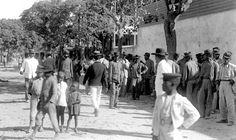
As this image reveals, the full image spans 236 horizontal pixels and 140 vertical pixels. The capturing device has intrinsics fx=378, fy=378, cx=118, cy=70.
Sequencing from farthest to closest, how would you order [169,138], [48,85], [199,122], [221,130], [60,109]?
[199,122] → [221,130] → [60,109] → [48,85] → [169,138]

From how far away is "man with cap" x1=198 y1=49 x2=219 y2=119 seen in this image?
395 inches

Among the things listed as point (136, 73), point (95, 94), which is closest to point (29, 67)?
point (95, 94)

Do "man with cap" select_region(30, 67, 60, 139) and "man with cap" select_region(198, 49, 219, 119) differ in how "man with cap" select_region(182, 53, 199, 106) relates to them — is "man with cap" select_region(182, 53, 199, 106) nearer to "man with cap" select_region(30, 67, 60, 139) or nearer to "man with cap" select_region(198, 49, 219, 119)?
"man with cap" select_region(198, 49, 219, 119)

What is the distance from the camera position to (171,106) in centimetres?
452

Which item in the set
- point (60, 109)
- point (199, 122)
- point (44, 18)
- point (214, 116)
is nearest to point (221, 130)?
point (199, 122)

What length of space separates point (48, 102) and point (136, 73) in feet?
24.9

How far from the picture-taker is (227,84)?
30.7 feet

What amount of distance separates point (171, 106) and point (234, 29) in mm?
10810

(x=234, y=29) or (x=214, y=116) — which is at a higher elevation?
(x=234, y=29)

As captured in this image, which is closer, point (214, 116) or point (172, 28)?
point (214, 116)

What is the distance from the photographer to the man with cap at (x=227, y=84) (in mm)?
9195

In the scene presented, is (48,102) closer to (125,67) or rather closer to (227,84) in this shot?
(227,84)

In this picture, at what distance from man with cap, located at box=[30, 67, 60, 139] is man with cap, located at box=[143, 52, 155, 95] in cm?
819

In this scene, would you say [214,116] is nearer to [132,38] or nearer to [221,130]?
[221,130]
